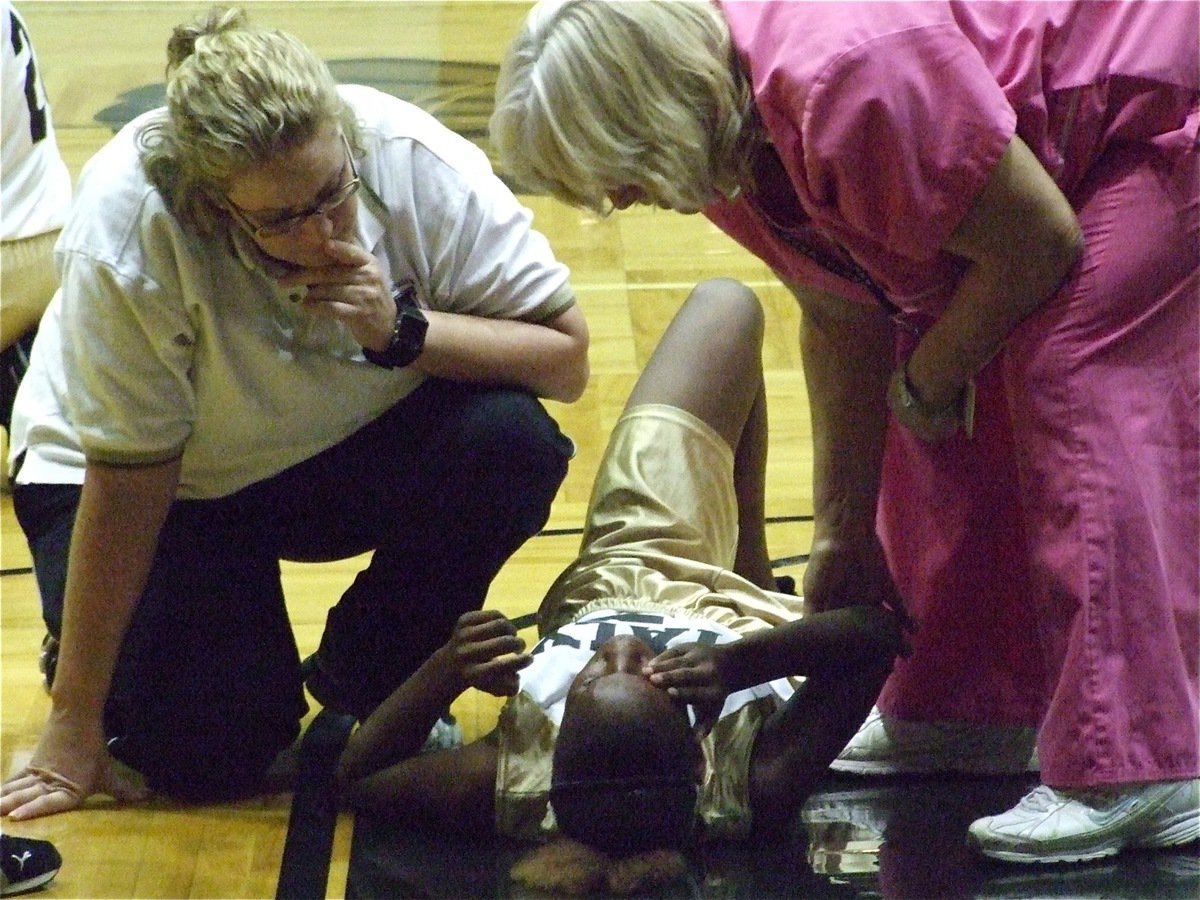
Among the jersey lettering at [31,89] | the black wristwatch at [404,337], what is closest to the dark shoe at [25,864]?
the black wristwatch at [404,337]

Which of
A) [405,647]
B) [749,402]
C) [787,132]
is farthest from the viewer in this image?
[749,402]

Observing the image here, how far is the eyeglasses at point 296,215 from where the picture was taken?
5.12 feet

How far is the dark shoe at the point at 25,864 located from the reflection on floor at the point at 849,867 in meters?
0.28

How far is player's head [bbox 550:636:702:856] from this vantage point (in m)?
1.52

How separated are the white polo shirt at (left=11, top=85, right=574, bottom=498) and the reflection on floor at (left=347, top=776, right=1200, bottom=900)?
0.41 m

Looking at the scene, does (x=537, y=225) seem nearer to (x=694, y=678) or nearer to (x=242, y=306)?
(x=242, y=306)

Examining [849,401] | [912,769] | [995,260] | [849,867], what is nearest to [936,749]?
[912,769]

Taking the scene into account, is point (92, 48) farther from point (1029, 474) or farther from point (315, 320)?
point (1029, 474)

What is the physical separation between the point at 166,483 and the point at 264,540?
193mm

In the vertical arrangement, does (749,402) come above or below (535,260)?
below

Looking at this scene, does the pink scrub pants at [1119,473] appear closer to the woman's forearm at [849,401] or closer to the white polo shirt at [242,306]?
the woman's forearm at [849,401]

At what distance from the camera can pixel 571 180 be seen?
4.94 feet

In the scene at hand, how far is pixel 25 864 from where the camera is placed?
1.65 meters

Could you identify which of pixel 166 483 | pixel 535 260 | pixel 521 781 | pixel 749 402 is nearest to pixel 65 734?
pixel 166 483
